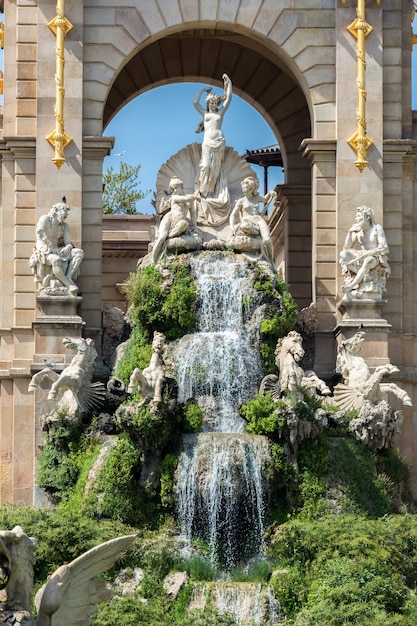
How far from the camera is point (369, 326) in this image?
44500 millimetres

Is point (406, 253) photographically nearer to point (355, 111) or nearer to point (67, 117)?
point (355, 111)

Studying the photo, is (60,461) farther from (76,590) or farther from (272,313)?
(76,590)

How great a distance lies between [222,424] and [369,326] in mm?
4690

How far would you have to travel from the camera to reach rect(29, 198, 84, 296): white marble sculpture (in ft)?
145

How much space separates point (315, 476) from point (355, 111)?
985 cm

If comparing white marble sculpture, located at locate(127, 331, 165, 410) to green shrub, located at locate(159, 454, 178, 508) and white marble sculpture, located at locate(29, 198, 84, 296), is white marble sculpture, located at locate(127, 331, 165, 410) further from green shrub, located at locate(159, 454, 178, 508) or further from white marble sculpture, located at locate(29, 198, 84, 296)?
white marble sculpture, located at locate(29, 198, 84, 296)

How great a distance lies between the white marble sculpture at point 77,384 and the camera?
137ft

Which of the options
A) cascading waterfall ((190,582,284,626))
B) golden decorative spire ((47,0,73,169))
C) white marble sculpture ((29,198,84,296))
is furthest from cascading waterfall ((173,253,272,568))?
golden decorative spire ((47,0,73,169))

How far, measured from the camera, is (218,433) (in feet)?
133

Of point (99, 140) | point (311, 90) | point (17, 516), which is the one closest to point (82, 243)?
point (99, 140)

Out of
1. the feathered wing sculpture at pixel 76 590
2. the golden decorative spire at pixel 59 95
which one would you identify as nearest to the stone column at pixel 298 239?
the golden decorative spire at pixel 59 95

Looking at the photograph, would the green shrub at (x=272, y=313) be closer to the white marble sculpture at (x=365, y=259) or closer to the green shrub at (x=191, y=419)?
the white marble sculpture at (x=365, y=259)

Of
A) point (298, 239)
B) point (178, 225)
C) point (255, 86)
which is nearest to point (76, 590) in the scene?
point (178, 225)

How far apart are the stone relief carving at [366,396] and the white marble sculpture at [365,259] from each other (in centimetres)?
128
